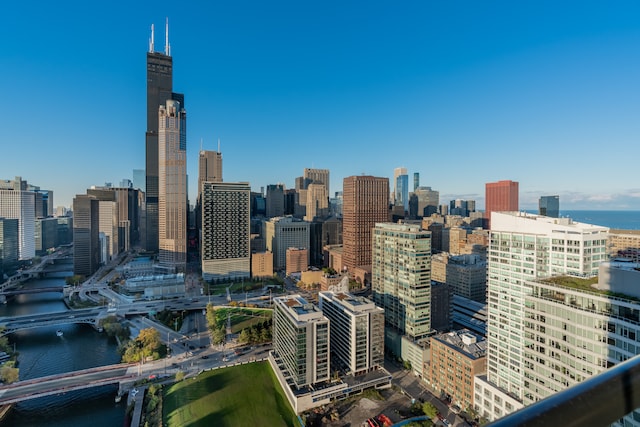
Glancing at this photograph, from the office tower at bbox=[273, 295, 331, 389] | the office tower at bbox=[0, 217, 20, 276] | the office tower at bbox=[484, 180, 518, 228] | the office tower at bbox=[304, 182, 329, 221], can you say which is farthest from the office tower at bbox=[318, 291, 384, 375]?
the office tower at bbox=[304, 182, 329, 221]

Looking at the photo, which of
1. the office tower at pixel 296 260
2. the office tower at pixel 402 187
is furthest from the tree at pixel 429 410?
the office tower at pixel 402 187

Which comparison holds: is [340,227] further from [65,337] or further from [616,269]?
[616,269]

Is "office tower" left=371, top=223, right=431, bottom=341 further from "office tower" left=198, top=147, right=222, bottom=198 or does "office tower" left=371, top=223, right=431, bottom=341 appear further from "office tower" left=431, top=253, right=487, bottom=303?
"office tower" left=198, top=147, right=222, bottom=198

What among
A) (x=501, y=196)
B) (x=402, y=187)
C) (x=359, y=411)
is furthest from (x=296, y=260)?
(x=402, y=187)

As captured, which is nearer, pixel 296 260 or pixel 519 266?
pixel 519 266

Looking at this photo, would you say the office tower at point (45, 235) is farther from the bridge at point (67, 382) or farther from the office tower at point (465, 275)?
the office tower at point (465, 275)

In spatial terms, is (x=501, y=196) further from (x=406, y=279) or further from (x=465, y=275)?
(x=406, y=279)
